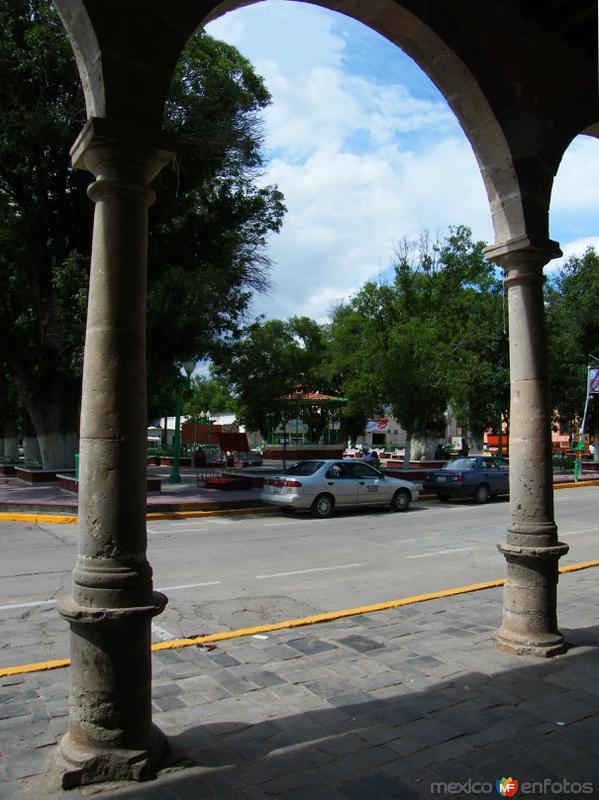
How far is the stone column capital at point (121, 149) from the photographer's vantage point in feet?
11.3

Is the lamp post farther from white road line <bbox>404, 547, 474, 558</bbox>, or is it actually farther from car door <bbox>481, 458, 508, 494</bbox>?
white road line <bbox>404, 547, 474, 558</bbox>

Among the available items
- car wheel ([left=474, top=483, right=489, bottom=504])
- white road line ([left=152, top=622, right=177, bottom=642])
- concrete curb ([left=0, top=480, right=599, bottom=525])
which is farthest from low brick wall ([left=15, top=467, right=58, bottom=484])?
white road line ([left=152, top=622, right=177, bottom=642])

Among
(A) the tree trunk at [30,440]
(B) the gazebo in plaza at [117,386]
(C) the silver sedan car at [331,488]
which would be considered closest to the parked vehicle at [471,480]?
(C) the silver sedan car at [331,488]

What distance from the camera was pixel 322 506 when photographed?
15938 millimetres

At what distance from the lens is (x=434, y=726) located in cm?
395

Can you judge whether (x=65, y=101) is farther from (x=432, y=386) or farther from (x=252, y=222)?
(x=432, y=386)

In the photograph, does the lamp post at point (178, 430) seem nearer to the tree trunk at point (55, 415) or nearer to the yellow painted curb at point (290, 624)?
the tree trunk at point (55, 415)

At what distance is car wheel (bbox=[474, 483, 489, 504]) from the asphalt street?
379cm

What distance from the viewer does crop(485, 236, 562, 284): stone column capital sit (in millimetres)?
5426

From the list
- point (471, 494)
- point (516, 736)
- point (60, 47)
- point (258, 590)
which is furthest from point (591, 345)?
point (516, 736)

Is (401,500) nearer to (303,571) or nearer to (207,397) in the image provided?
(303,571)

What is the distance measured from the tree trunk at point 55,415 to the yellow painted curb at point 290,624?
1686cm

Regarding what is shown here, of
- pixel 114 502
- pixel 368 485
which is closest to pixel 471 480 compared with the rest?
pixel 368 485

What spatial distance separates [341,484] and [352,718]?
1225 cm
